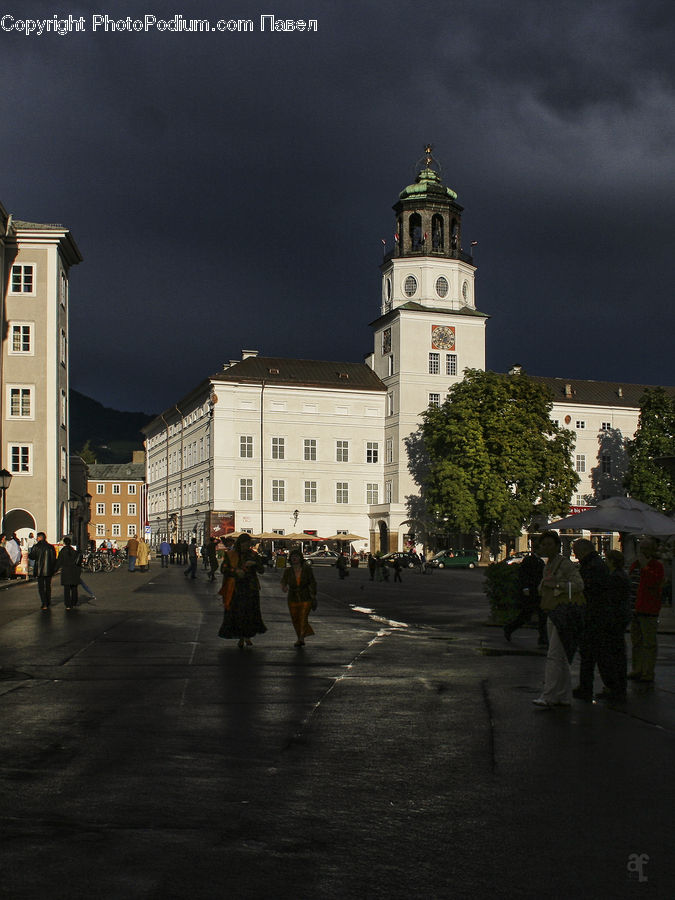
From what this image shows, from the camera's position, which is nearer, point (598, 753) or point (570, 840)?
point (570, 840)

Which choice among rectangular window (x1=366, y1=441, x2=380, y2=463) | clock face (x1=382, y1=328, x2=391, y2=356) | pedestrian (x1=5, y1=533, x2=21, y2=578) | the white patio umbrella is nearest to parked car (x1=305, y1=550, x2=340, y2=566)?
rectangular window (x1=366, y1=441, x2=380, y2=463)

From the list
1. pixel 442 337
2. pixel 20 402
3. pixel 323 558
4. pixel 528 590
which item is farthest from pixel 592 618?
pixel 442 337

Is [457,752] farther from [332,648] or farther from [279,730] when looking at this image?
[332,648]

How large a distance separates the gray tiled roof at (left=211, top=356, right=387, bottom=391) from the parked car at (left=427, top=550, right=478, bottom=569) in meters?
23.0

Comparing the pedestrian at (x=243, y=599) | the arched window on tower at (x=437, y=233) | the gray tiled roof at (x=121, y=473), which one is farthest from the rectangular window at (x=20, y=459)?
the gray tiled roof at (x=121, y=473)

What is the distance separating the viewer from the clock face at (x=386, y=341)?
3686 inches

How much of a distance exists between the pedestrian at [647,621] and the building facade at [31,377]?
1743 inches

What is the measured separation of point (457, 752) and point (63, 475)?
5223cm

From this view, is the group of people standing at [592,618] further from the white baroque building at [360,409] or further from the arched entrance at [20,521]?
the white baroque building at [360,409]

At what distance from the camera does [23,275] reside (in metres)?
55.3

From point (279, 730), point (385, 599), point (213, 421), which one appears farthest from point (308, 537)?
point (279, 730)

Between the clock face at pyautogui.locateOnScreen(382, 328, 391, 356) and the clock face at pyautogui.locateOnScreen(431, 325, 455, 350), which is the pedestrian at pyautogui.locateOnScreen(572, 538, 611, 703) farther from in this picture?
the clock face at pyautogui.locateOnScreen(382, 328, 391, 356)

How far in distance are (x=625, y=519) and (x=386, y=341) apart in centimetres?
7028

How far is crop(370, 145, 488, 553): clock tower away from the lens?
90.8 meters
